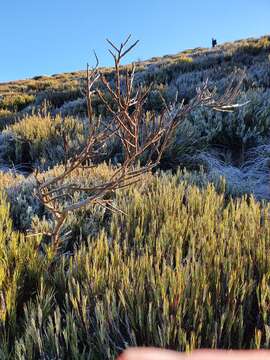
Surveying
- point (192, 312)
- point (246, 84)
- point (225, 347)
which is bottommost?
point (225, 347)

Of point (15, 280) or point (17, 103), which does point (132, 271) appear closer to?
point (15, 280)

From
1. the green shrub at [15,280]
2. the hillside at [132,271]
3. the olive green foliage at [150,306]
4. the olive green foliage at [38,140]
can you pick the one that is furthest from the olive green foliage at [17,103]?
the olive green foliage at [150,306]

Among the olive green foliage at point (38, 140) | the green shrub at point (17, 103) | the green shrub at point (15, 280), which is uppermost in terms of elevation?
the green shrub at point (17, 103)

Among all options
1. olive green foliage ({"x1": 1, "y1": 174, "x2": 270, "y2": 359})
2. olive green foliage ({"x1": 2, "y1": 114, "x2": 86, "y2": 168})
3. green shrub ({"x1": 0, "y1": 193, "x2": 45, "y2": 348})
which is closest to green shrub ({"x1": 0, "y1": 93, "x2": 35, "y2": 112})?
olive green foliage ({"x1": 2, "y1": 114, "x2": 86, "y2": 168})

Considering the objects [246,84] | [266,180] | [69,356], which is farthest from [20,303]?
[246,84]

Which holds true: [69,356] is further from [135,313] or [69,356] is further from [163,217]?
[163,217]

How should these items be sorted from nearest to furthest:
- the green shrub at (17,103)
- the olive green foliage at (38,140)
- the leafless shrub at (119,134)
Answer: the leafless shrub at (119,134) < the olive green foliage at (38,140) < the green shrub at (17,103)

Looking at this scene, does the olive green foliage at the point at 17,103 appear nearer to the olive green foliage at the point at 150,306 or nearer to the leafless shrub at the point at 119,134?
the leafless shrub at the point at 119,134

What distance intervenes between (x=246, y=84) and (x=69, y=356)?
7851 millimetres

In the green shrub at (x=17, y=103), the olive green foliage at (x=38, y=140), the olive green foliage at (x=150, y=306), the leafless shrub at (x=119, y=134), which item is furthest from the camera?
the green shrub at (x=17, y=103)

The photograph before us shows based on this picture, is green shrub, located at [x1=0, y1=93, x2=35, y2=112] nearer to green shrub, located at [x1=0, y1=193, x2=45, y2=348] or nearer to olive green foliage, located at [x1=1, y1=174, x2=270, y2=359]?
green shrub, located at [x1=0, y1=193, x2=45, y2=348]

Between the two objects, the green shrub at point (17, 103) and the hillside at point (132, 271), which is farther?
the green shrub at point (17, 103)

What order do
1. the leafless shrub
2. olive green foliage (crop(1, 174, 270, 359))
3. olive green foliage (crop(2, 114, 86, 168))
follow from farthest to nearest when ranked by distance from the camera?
1. olive green foliage (crop(2, 114, 86, 168))
2. the leafless shrub
3. olive green foliage (crop(1, 174, 270, 359))

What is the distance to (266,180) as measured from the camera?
4902 mm
